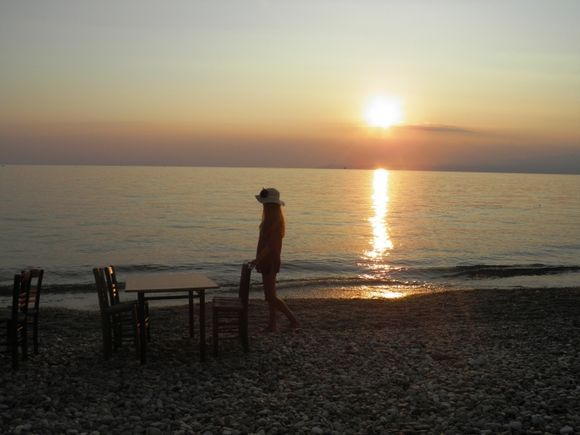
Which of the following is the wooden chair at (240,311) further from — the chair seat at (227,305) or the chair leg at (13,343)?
the chair leg at (13,343)

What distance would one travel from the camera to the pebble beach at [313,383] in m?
6.35

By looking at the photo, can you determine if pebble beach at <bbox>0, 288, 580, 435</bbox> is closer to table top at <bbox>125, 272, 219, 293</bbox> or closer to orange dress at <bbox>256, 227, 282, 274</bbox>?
table top at <bbox>125, 272, 219, 293</bbox>

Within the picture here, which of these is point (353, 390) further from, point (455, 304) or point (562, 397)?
point (455, 304)

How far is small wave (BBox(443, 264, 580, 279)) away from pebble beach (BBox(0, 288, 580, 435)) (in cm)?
1215

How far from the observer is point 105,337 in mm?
8688

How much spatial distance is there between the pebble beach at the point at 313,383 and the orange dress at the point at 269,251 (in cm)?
123

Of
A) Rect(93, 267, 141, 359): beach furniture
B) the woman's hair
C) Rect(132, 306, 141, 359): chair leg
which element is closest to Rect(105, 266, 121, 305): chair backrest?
Rect(93, 267, 141, 359): beach furniture

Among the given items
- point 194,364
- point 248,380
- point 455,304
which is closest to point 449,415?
point 248,380

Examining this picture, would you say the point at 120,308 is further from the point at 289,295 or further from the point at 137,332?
the point at 289,295

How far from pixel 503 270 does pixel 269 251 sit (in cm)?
1779

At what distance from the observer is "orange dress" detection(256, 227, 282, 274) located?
10.1 meters

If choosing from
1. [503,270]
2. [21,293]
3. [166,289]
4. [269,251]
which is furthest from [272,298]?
[503,270]

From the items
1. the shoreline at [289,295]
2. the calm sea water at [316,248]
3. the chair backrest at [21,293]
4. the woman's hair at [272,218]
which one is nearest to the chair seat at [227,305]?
the woman's hair at [272,218]

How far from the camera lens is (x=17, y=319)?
818 cm
